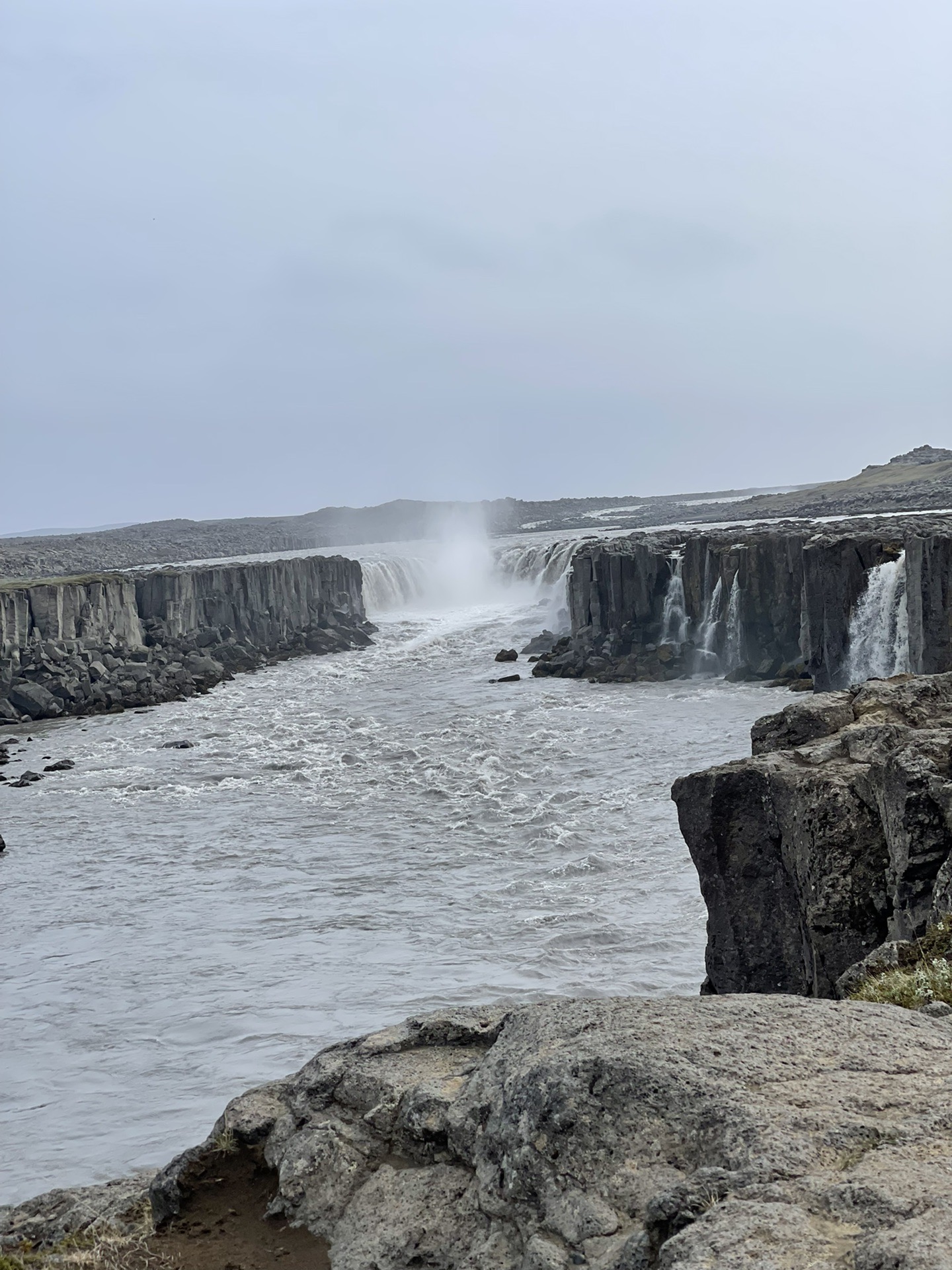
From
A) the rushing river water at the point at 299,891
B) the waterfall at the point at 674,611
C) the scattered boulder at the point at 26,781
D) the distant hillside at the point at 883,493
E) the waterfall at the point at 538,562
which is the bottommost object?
the rushing river water at the point at 299,891

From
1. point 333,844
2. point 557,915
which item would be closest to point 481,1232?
point 557,915

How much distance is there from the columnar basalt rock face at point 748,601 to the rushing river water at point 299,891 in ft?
11.4

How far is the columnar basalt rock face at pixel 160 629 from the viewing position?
43.7m

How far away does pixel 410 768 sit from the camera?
29406 millimetres

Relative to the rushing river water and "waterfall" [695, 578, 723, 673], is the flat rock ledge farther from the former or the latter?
"waterfall" [695, 578, 723, 673]

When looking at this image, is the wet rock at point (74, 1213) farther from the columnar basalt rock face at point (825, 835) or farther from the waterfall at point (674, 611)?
the waterfall at point (674, 611)

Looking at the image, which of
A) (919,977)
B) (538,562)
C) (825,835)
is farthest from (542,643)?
(919,977)

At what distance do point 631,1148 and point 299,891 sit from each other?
14943 millimetres

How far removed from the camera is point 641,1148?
5.20 metres

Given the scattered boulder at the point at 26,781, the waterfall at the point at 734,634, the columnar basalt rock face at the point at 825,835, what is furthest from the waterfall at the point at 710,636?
the columnar basalt rock face at the point at 825,835

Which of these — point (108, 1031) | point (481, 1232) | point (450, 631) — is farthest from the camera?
point (450, 631)

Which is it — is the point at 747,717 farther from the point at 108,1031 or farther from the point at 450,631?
the point at 450,631

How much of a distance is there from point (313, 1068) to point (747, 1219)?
384 centimetres

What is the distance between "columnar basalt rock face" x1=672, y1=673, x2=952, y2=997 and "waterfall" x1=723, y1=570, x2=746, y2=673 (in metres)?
30.6
